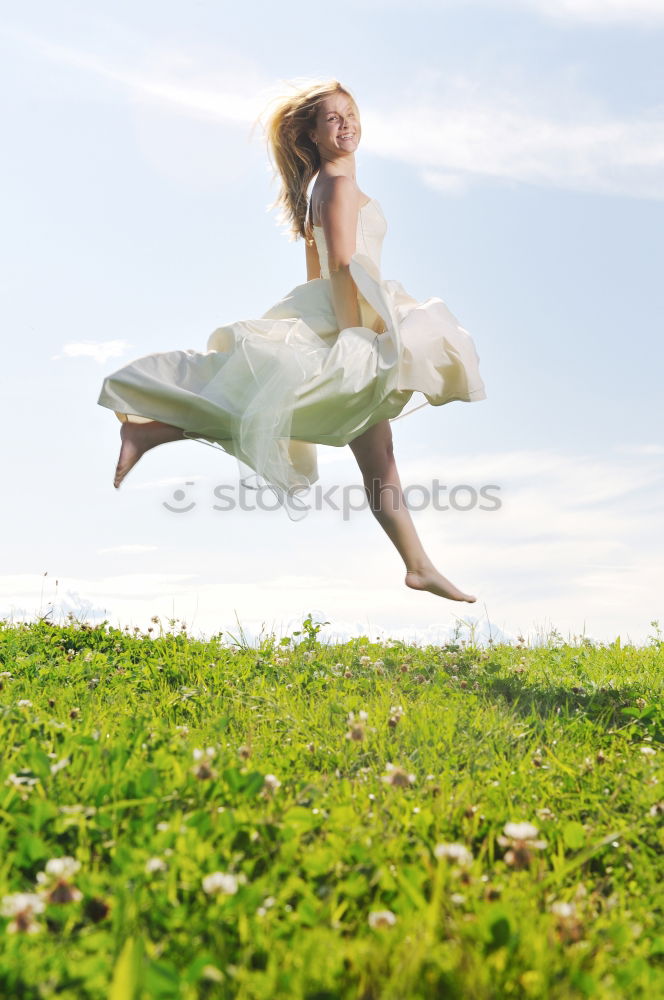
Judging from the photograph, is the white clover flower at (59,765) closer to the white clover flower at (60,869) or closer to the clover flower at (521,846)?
the white clover flower at (60,869)

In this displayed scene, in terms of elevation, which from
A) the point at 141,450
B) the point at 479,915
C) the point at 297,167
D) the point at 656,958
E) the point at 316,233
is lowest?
the point at 656,958

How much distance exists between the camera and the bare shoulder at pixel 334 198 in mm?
6027

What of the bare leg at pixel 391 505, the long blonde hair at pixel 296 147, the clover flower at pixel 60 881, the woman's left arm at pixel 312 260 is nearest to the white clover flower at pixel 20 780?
the clover flower at pixel 60 881

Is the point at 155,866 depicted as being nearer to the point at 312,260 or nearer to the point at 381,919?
the point at 381,919

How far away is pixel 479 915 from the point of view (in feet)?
7.38

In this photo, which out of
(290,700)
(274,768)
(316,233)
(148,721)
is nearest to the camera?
(274,768)

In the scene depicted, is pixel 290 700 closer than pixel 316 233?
Yes

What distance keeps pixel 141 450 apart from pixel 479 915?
4.43m

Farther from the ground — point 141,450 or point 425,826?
point 141,450

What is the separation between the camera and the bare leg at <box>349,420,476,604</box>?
20.7 ft

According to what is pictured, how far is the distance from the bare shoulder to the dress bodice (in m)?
0.09

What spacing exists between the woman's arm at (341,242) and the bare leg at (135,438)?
1.48 meters

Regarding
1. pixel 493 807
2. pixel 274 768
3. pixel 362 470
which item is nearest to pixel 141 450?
pixel 362 470

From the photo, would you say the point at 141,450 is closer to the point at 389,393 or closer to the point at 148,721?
the point at 389,393
